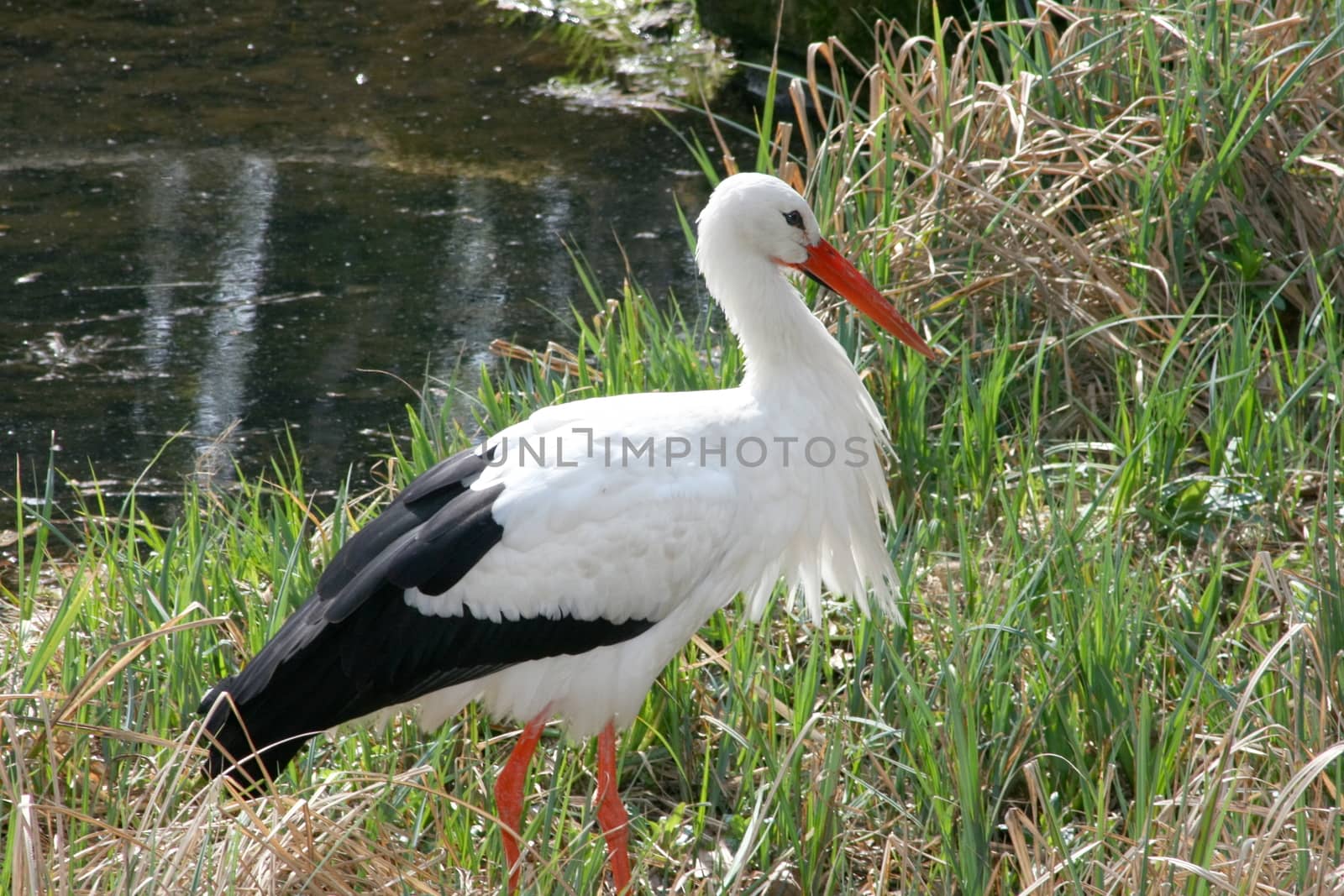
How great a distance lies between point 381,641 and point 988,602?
3.82 ft

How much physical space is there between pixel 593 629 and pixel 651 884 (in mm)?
535

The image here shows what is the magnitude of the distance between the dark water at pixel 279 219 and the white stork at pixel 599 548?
1455 mm

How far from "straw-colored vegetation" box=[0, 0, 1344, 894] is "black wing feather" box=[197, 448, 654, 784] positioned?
6.0 inches

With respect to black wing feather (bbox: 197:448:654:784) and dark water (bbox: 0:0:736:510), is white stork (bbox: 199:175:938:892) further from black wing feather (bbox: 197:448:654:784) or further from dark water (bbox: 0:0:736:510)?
dark water (bbox: 0:0:736:510)

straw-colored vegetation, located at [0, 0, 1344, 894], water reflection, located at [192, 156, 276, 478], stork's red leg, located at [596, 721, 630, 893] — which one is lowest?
water reflection, located at [192, 156, 276, 478]

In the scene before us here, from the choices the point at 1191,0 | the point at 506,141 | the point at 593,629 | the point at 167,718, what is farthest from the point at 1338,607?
A: the point at 506,141

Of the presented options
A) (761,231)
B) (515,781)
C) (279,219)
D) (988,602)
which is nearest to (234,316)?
(279,219)

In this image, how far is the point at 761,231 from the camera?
9.77 ft

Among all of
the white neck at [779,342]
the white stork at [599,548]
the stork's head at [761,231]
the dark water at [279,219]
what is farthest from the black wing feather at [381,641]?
the dark water at [279,219]

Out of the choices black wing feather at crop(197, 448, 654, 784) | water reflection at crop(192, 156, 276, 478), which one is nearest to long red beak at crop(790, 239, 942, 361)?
black wing feather at crop(197, 448, 654, 784)

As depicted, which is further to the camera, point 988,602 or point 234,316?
point 234,316

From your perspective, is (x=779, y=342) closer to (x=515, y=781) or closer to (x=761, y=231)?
(x=761, y=231)

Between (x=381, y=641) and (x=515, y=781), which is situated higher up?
(x=381, y=641)

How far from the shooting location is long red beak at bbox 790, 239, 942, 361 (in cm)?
309
